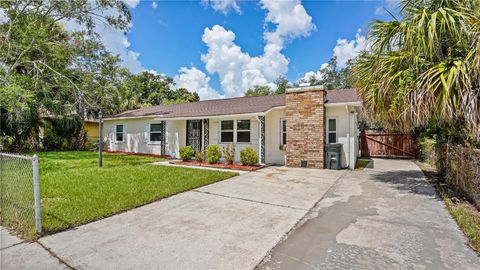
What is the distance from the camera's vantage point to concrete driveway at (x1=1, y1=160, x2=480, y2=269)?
3.27 m

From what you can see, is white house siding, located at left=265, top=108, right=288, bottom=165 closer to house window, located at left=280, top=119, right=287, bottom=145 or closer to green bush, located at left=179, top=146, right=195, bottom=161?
house window, located at left=280, top=119, right=287, bottom=145

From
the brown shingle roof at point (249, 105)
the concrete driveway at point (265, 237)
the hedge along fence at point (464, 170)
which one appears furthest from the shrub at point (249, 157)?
the hedge along fence at point (464, 170)

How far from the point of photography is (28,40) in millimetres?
14312

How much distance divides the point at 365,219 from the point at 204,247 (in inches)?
125

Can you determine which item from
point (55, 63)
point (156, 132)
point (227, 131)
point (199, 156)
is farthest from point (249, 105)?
point (55, 63)

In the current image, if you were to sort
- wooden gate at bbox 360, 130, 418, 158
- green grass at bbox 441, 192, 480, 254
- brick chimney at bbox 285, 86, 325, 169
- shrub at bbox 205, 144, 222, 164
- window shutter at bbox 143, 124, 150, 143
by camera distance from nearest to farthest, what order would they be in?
1. green grass at bbox 441, 192, 480, 254
2. brick chimney at bbox 285, 86, 325, 169
3. shrub at bbox 205, 144, 222, 164
4. wooden gate at bbox 360, 130, 418, 158
5. window shutter at bbox 143, 124, 150, 143

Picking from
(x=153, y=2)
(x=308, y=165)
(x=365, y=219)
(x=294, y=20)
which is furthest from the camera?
(x=294, y=20)

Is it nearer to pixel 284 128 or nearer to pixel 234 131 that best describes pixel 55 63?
pixel 234 131

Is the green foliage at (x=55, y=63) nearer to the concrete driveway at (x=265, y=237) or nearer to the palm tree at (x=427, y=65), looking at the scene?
the concrete driveway at (x=265, y=237)

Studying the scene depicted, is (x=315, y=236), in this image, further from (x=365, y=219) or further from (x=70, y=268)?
(x=70, y=268)

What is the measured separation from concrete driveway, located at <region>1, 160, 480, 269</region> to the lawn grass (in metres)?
0.14

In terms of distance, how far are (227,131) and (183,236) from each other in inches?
396

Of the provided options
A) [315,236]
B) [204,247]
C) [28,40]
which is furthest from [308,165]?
[28,40]

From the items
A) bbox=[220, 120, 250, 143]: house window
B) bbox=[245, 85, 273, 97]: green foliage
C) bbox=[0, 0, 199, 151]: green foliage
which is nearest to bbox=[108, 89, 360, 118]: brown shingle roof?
bbox=[220, 120, 250, 143]: house window
